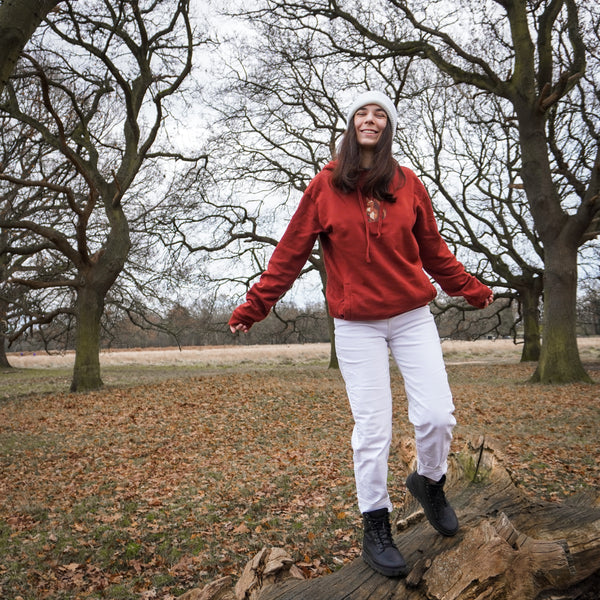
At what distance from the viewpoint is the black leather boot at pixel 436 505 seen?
9.84 feet

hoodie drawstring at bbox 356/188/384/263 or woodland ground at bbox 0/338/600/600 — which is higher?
hoodie drawstring at bbox 356/188/384/263

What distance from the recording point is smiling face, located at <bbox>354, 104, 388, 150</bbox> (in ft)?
10.2

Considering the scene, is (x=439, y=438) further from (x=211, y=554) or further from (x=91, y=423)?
(x=91, y=423)

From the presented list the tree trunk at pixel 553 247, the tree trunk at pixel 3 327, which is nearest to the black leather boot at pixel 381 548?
the tree trunk at pixel 553 247

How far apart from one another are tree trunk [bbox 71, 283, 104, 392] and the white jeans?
12.4m

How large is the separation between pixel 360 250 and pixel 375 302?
12.3 inches

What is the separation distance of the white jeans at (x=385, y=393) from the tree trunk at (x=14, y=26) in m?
4.44

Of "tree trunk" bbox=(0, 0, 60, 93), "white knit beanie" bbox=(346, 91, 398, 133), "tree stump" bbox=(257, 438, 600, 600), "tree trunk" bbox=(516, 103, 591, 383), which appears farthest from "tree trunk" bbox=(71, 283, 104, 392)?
"white knit beanie" bbox=(346, 91, 398, 133)

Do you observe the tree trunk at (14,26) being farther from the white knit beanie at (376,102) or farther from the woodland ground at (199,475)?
the woodland ground at (199,475)

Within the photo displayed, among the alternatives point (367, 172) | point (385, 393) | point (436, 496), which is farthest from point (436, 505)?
point (367, 172)

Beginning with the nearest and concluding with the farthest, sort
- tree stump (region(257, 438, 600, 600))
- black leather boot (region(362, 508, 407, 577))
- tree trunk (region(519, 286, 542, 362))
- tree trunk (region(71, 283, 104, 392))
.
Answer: tree stump (region(257, 438, 600, 600)), black leather boot (region(362, 508, 407, 577)), tree trunk (region(71, 283, 104, 392)), tree trunk (region(519, 286, 542, 362))

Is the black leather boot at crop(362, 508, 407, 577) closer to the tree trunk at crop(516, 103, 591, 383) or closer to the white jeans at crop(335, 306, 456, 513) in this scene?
the white jeans at crop(335, 306, 456, 513)

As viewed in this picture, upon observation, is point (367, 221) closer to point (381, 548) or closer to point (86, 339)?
point (381, 548)

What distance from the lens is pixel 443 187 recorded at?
2125cm
